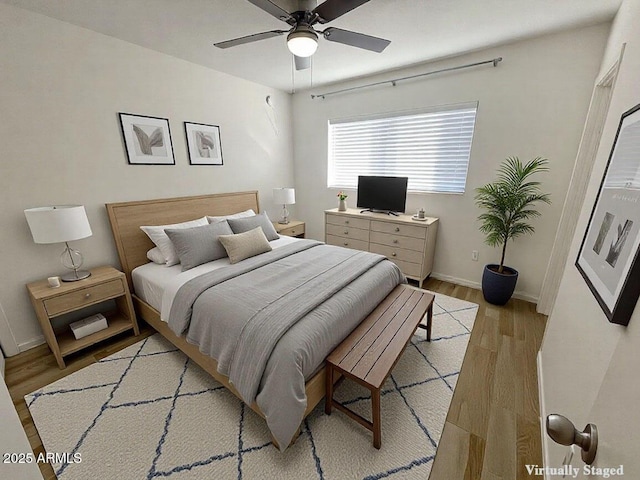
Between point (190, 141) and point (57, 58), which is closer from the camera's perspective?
point (57, 58)

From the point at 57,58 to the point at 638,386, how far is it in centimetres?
359

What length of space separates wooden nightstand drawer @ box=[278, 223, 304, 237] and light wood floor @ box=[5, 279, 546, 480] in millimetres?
1930

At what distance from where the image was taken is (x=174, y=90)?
279cm

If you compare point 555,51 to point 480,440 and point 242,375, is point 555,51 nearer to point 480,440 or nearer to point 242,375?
point 480,440

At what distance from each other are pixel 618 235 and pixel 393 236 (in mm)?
2344

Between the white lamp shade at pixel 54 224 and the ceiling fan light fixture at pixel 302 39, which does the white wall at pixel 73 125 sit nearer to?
the white lamp shade at pixel 54 224

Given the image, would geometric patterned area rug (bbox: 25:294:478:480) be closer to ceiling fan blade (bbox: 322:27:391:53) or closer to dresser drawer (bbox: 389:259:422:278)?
dresser drawer (bbox: 389:259:422:278)

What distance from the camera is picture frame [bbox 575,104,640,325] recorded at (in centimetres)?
76

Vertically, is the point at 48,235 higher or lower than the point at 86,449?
A: higher

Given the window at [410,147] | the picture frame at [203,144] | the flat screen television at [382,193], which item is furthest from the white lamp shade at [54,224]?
the window at [410,147]

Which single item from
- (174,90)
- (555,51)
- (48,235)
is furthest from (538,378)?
(174,90)

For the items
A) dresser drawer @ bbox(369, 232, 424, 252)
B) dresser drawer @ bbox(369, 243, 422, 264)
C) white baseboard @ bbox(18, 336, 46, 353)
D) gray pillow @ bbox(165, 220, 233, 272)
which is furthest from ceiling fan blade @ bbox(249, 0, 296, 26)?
white baseboard @ bbox(18, 336, 46, 353)

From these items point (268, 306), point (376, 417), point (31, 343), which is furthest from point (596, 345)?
point (31, 343)

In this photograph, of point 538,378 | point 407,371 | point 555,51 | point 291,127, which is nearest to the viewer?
point 538,378
